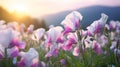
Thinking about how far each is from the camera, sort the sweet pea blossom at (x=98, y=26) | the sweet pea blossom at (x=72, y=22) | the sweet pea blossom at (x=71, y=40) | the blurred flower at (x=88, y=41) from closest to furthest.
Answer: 1. the sweet pea blossom at (x=72, y=22)
2. the sweet pea blossom at (x=71, y=40)
3. the sweet pea blossom at (x=98, y=26)
4. the blurred flower at (x=88, y=41)

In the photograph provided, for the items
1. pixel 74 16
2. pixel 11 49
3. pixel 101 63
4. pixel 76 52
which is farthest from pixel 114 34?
pixel 11 49

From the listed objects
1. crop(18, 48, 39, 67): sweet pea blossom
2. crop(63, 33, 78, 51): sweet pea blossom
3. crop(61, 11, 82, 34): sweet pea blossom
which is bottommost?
crop(63, 33, 78, 51): sweet pea blossom

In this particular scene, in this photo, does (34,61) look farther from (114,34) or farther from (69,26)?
(114,34)

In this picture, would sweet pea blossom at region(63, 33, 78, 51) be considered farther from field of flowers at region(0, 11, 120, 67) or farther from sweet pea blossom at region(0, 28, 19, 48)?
sweet pea blossom at region(0, 28, 19, 48)

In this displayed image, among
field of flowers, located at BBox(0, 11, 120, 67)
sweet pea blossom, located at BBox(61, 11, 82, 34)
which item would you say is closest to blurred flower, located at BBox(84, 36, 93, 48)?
field of flowers, located at BBox(0, 11, 120, 67)

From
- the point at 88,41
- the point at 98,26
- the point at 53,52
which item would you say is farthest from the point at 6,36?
the point at 88,41

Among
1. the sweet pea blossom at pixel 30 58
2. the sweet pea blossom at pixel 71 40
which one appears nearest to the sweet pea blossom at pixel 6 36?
the sweet pea blossom at pixel 30 58

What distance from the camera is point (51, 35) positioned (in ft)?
10.9

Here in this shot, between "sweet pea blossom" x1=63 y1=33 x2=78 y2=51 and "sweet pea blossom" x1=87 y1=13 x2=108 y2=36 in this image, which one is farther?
"sweet pea blossom" x1=87 y1=13 x2=108 y2=36

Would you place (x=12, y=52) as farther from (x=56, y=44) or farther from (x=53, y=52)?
(x=56, y=44)

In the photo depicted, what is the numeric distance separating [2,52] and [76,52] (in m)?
1.59

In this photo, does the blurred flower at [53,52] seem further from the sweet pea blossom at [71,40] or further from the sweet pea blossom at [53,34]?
the sweet pea blossom at [71,40]

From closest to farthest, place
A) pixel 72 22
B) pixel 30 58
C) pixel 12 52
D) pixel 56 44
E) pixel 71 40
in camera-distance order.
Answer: pixel 30 58 < pixel 12 52 < pixel 56 44 < pixel 72 22 < pixel 71 40

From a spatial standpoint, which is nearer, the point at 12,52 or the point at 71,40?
the point at 12,52
